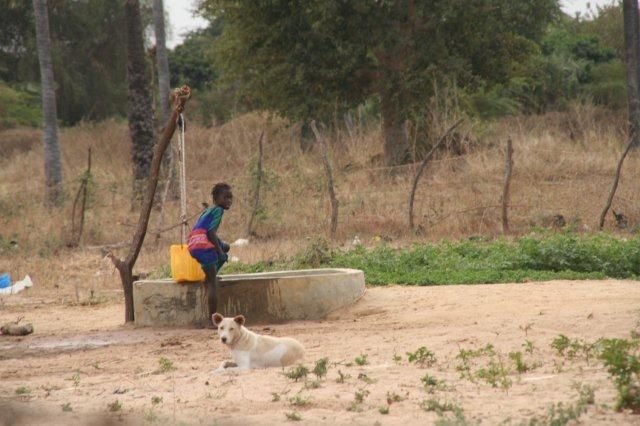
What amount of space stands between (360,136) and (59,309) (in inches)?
534

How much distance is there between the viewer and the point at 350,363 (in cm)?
909

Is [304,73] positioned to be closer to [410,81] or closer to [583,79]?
[410,81]

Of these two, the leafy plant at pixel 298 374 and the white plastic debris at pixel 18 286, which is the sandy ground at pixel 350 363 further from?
the white plastic debris at pixel 18 286

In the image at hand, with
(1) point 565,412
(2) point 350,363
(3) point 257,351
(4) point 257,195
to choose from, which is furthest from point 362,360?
(4) point 257,195

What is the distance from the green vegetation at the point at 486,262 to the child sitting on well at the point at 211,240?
277 centimetres

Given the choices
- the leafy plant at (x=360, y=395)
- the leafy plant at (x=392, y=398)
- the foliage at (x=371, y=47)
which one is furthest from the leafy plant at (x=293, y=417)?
the foliage at (x=371, y=47)

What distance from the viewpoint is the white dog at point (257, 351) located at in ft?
30.9

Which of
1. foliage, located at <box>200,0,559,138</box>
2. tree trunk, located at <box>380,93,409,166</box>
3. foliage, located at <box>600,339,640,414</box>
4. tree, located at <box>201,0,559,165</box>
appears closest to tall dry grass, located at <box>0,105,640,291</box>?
tree trunk, located at <box>380,93,409,166</box>

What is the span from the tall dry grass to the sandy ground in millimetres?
5115

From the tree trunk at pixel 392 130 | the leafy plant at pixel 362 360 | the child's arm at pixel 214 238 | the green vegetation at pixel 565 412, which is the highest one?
the tree trunk at pixel 392 130

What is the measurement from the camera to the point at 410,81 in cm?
2706

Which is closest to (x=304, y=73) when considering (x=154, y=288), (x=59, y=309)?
(x=59, y=309)

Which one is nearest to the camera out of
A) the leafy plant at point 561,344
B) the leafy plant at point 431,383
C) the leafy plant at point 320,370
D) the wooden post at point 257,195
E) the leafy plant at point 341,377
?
the leafy plant at point 431,383

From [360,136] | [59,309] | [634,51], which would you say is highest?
[634,51]
